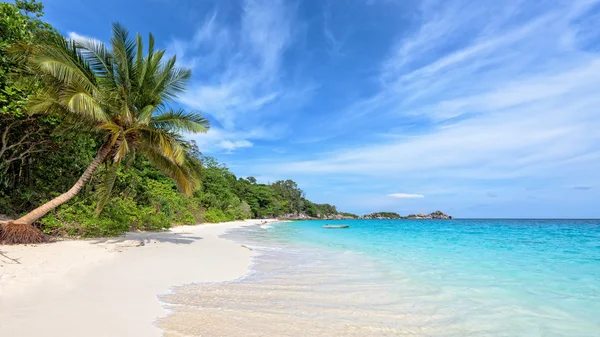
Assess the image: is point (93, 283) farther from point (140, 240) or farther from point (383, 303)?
point (140, 240)

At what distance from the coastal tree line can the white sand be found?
1.94m

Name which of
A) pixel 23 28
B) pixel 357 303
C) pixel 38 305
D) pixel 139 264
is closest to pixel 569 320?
pixel 357 303

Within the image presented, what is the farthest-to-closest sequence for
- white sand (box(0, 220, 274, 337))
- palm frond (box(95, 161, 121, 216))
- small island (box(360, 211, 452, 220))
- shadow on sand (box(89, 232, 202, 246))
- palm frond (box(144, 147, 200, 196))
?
small island (box(360, 211, 452, 220)), palm frond (box(144, 147, 200, 196)), shadow on sand (box(89, 232, 202, 246)), palm frond (box(95, 161, 121, 216)), white sand (box(0, 220, 274, 337))

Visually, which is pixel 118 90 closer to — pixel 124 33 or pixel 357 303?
pixel 124 33

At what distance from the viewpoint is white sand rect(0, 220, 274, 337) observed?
3223 mm

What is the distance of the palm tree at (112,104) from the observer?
26.2 ft

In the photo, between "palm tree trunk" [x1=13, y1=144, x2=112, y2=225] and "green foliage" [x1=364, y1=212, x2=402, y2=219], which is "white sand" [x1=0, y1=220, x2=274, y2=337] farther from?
"green foliage" [x1=364, y1=212, x2=402, y2=219]

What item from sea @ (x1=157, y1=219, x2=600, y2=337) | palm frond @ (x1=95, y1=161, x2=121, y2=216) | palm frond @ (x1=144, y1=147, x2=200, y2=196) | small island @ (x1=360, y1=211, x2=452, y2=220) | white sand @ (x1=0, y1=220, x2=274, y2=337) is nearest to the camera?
white sand @ (x1=0, y1=220, x2=274, y2=337)

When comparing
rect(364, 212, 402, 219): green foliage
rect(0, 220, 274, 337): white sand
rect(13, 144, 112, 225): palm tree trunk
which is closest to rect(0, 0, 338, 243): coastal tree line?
rect(13, 144, 112, 225): palm tree trunk

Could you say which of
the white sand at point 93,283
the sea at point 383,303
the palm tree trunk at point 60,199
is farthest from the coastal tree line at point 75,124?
the sea at point 383,303

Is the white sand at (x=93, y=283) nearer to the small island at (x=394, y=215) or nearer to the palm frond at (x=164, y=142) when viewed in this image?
the palm frond at (x=164, y=142)

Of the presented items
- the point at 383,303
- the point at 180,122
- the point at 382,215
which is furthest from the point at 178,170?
the point at 382,215

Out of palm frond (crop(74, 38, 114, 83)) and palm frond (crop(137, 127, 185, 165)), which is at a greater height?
palm frond (crop(74, 38, 114, 83))

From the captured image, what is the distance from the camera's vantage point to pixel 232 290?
521 centimetres
